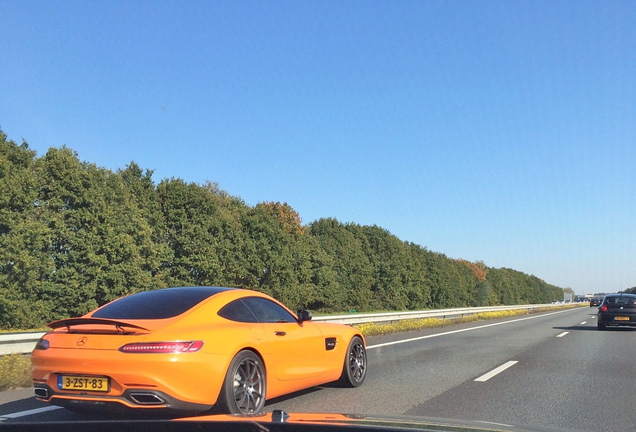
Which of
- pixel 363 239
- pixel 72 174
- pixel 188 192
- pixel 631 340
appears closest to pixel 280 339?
pixel 631 340

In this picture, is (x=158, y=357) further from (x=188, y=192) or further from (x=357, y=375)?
(x=188, y=192)

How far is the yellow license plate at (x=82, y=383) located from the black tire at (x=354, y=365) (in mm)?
3475

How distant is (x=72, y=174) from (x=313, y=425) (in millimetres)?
29831

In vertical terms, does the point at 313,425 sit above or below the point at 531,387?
above

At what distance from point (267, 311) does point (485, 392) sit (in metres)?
3.23

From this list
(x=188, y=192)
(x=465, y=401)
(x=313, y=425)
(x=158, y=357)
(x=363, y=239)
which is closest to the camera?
(x=313, y=425)

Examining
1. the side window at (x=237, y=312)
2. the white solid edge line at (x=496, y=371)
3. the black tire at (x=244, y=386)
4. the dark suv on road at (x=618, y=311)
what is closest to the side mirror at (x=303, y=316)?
the side window at (x=237, y=312)

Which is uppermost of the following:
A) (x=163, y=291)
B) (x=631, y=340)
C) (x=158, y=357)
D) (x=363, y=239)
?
(x=363, y=239)

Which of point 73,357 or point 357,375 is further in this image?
point 357,375

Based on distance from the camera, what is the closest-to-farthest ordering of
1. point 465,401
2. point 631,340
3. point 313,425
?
point 313,425
point 465,401
point 631,340

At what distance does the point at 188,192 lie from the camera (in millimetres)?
37531

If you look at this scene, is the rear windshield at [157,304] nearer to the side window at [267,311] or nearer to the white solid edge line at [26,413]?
the side window at [267,311]

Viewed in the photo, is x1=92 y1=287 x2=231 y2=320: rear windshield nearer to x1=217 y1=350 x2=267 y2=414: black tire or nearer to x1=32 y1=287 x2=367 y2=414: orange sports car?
x1=32 y1=287 x2=367 y2=414: orange sports car

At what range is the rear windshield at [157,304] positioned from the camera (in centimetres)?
527
